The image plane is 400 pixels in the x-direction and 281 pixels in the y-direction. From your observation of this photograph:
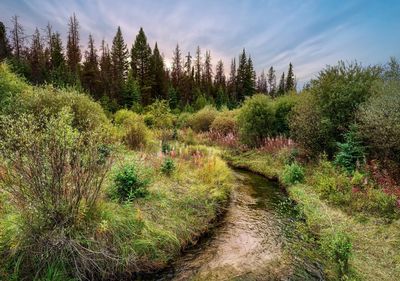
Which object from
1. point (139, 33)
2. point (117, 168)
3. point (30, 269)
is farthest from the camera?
point (139, 33)

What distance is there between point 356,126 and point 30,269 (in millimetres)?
9408

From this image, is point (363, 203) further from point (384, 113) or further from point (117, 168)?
point (117, 168)

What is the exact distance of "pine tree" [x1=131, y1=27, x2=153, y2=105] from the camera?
4341 cm

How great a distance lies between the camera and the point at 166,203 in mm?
6238

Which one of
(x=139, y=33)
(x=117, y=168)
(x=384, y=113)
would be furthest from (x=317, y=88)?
(x=139, y=33)

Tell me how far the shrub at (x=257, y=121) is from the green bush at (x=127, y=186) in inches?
452

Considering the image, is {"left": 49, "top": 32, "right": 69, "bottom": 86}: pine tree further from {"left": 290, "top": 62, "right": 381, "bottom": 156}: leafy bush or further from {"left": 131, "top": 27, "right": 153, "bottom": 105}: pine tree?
{"left": 290, "top": 62, "right": 381, "bottom": 156}: leafy bush

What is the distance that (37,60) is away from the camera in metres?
42.8

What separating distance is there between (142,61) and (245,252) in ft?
139

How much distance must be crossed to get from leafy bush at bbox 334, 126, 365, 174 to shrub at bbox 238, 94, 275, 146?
7.24 meters

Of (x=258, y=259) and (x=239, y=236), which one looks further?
(x=239, y=236)

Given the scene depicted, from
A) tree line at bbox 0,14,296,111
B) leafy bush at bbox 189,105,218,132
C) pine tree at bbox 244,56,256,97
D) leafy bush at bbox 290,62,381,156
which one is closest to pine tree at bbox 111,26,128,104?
tree line at bbox 0,14,296,111

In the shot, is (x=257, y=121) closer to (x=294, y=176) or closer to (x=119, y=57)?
(x=294, y=176)

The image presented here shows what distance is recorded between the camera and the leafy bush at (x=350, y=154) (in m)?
8.95
